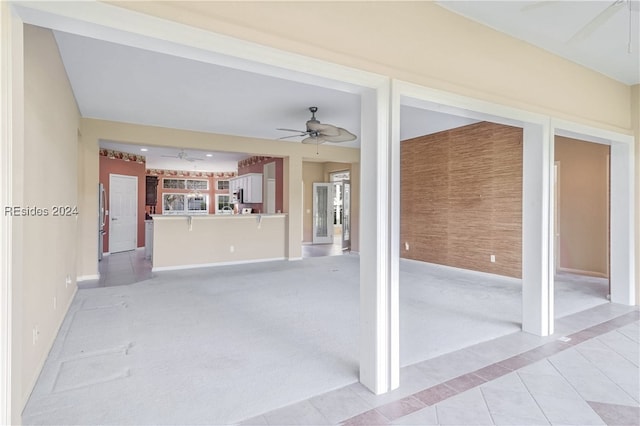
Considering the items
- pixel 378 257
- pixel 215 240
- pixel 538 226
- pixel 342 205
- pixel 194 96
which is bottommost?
pixel 215 240

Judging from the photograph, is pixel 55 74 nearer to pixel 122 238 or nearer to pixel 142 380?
pixel 142 380

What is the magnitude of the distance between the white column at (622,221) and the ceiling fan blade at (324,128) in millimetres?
3509

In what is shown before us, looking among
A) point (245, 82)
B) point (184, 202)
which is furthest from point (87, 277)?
point (184, 202)

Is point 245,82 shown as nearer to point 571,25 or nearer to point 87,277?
point 571,25

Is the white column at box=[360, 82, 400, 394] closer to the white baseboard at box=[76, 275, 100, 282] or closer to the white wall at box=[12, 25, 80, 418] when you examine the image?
the white wall at box=[12, 25, 80, 418]

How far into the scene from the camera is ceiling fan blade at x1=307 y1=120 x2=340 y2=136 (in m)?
4.85

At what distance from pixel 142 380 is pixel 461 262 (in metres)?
5.78

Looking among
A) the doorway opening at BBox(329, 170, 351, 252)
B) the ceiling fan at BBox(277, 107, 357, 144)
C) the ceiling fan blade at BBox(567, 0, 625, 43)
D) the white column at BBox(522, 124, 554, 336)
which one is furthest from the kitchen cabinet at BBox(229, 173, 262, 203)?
the ceiling fan blade at BBox(567, 0, 625, 43)

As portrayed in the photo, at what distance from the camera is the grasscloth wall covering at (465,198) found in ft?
19.2

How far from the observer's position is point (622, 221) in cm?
440

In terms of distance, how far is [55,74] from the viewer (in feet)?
10.8

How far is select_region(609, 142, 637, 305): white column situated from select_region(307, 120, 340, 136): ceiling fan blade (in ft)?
11.5

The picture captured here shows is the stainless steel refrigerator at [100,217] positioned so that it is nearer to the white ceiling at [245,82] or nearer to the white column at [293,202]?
the white ceiling at [245,82]

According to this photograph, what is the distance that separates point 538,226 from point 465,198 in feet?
10.9
